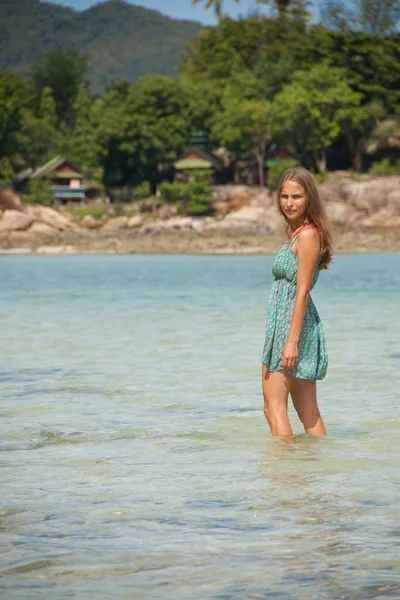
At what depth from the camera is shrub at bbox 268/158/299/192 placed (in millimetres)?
71625

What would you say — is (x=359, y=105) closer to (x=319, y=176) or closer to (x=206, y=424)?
(x=319, y=176)

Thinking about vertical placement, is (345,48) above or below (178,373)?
above

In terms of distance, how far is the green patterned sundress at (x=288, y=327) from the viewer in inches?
245

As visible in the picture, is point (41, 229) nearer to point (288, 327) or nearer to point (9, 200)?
point (9, 200)

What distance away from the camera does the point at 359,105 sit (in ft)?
236

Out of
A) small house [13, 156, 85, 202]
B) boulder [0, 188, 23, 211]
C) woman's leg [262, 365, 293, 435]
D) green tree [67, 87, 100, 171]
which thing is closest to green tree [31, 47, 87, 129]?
green tree [67, 87, 100, 171]

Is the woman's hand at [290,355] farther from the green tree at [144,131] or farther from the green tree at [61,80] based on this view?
the green tree at [61,80]

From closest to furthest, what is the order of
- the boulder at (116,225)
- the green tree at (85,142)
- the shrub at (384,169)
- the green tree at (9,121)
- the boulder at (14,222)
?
the shrub at (384,169), the boulder at (14,222), the boulder at (116,225), the green tree at (85,142), the green tree at (9,121)

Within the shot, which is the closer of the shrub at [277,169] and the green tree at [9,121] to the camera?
the shrub at [277,169]

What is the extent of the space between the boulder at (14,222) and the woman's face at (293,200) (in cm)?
6851

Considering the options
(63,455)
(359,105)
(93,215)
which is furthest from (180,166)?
(63,455)

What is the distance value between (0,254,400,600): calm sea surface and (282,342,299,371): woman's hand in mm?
682

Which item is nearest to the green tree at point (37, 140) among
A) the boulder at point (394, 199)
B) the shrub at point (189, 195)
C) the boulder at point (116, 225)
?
the boulder at point (116, 225)

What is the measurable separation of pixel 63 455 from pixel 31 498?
1.32 meters
